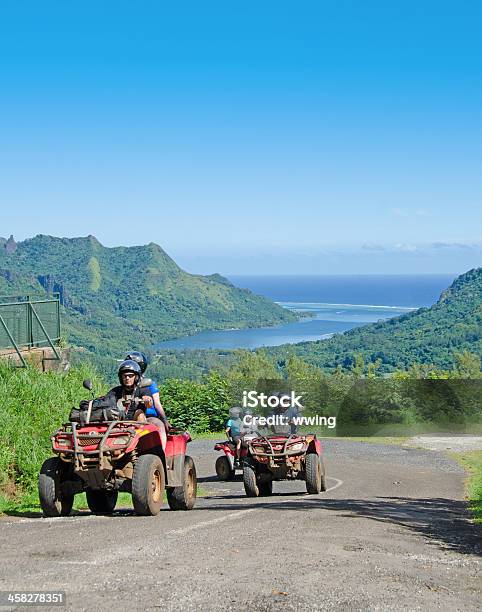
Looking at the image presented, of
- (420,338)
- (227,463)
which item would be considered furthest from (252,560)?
(420,338)

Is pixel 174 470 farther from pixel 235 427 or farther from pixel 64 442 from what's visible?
pixel 235 427

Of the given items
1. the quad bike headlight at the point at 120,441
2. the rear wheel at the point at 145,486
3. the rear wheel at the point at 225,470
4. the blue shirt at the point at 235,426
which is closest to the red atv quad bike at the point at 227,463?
the rear wheel at the point at 225,470

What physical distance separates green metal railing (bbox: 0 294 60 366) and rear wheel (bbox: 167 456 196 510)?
31.9 ft

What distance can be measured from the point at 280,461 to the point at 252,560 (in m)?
8.46

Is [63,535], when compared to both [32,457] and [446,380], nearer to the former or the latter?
[32,457]

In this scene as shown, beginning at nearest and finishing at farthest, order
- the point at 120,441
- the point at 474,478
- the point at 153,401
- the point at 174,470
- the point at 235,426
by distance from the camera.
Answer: the point at 120,441, the point at 153,401, the point at 174,470, the point at 235,426, the point at 474,478

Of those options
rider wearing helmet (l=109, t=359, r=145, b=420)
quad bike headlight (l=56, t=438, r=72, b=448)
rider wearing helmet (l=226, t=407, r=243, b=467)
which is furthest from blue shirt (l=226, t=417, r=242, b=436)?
quad bike headlight (l=56, t=438, r=72, b=448)

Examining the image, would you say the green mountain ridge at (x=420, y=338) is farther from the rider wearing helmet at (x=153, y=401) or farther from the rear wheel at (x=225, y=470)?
the rider wearing helmet at (x=153, y=401)

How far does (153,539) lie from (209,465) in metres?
18.7

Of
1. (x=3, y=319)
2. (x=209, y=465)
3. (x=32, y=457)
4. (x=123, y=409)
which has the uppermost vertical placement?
(x=3, y=319)

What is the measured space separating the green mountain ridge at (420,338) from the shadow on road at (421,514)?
241ft

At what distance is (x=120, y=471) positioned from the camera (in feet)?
33.0

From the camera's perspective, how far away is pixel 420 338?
112062mm

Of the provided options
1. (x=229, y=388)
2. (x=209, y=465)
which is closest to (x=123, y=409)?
(x=209, y=465)
